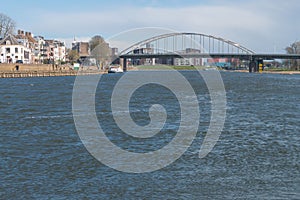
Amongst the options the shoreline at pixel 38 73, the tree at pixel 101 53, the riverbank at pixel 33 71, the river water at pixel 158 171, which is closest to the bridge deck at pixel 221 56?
the shoreline at pixel 38 73

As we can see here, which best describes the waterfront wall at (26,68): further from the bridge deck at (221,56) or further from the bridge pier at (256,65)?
the bridge pier at (256,65)

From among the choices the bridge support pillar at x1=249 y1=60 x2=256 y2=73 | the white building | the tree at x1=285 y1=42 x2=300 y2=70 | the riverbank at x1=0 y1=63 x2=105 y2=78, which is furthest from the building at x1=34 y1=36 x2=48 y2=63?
the tree at x1=285 y1=42 x2=300 y2=70

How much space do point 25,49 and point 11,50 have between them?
8414mm

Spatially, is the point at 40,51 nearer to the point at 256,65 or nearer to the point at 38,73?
the point at 38,73

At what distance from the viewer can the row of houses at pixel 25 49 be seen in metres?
133

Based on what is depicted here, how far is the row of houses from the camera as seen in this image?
5221 inches

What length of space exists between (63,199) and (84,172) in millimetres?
2603

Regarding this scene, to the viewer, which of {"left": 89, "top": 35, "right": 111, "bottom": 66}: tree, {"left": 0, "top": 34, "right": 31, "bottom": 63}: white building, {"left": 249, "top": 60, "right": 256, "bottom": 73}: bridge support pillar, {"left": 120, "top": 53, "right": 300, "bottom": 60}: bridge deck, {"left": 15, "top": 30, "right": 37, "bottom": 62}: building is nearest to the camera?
{"left": 0, "top": 34, "right": 31, "bottom": 63}: white building

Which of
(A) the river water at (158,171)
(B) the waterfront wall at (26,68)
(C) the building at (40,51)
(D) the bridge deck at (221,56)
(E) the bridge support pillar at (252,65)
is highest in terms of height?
(C) the building at (40,51)

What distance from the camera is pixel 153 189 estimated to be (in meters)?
12.4

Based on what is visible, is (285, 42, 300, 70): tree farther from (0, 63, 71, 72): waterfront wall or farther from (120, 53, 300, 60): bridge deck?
(0, 63, 71, 72): waterfront wall

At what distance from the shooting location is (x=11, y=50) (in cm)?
13550

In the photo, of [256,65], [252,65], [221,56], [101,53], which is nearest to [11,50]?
[101,53]

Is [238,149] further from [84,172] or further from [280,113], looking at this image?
[280,113]
